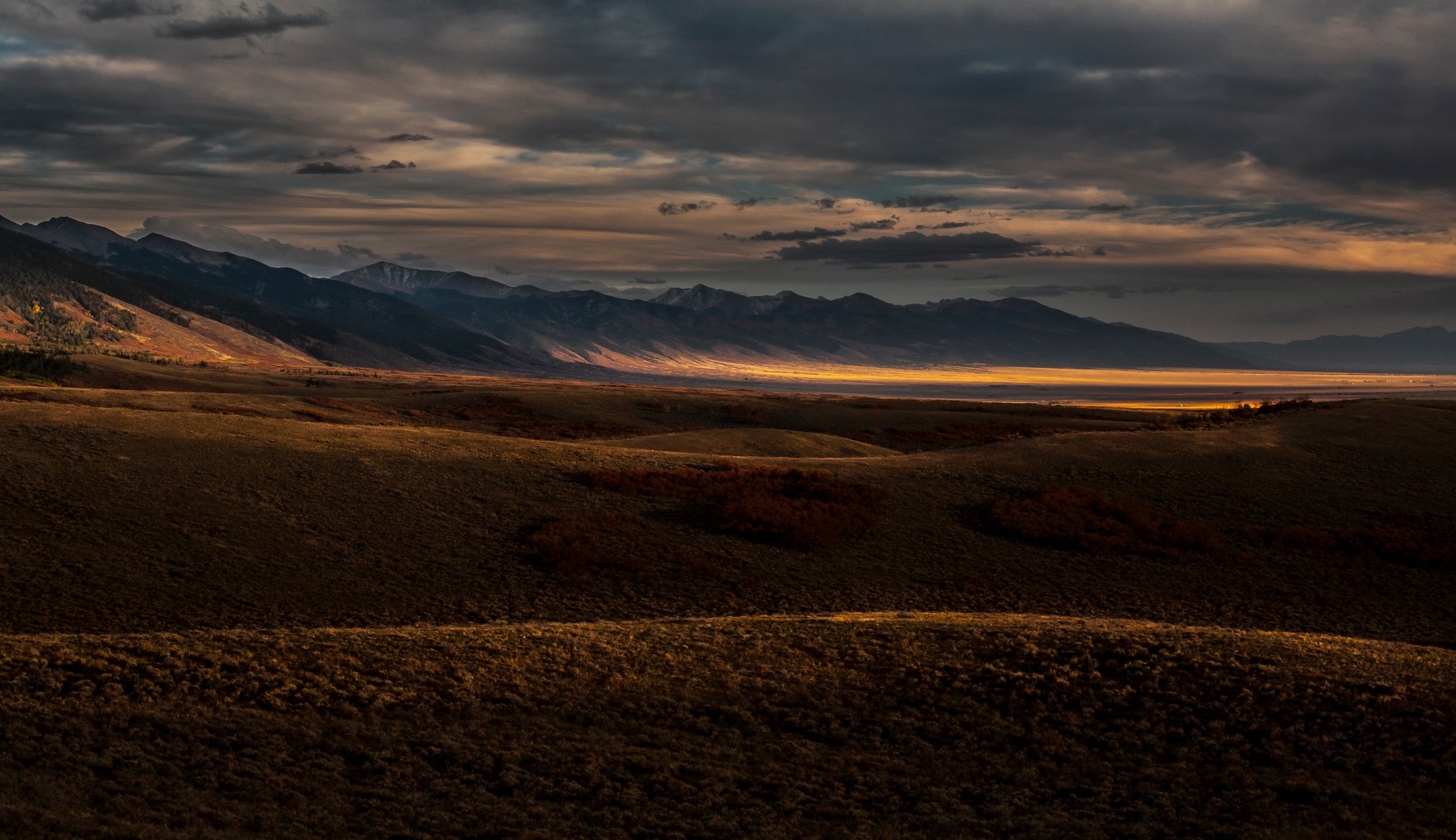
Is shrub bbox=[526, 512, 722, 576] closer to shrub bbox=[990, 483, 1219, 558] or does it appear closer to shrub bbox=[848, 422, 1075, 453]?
shrub bbox=[990, 483, 1219, 558]

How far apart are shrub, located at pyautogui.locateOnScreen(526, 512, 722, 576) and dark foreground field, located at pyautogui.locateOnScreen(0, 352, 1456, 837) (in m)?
0.19

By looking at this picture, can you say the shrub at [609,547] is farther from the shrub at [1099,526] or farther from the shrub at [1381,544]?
the shrub at [1381,544]

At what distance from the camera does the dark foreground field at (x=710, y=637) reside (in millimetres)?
14180

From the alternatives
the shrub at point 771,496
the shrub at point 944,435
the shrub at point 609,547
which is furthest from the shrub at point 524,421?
the shrub at point 609,547

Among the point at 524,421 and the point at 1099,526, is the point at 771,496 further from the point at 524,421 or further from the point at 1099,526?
the point at 524,421

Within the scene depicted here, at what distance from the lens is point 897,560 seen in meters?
34.2

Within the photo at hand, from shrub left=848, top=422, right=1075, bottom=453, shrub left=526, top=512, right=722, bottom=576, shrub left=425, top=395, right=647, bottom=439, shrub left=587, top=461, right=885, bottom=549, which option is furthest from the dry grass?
shrub left=848, top=422, right=1075, bottom=453

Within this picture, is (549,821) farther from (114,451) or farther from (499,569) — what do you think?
(114,451)

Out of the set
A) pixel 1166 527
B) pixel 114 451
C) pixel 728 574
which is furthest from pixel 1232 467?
pixel 114 451

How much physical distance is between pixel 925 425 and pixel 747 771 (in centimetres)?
7473

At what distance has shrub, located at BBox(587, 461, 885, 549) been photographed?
35.7 metres

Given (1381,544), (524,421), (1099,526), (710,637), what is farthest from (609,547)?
(524,421)

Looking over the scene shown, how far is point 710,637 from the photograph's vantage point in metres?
22.2

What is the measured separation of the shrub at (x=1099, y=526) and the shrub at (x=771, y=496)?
19.5 ft
